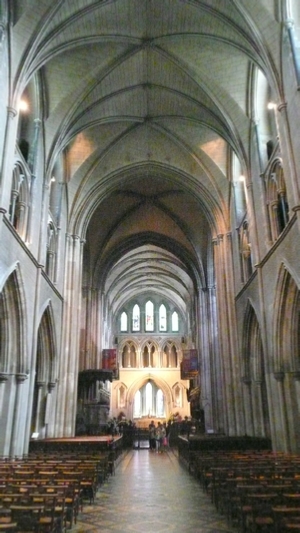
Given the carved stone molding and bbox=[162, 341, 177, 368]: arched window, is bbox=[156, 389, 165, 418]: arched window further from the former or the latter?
the carved stone molding

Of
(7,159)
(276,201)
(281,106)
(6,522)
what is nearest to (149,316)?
(276,201)

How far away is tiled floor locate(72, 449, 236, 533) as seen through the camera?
6.81 metres

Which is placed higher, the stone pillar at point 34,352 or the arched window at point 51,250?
the arched window at point 51,250

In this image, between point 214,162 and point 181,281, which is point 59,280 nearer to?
point 214,162

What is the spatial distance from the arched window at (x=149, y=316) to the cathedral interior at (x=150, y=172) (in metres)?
19.4

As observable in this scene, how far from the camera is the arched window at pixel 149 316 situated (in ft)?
161

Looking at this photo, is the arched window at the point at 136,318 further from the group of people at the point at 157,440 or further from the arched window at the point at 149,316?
the group of people at the point at 157,440

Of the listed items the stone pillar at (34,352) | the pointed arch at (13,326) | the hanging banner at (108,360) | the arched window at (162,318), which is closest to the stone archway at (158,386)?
the arched window at (162,318)

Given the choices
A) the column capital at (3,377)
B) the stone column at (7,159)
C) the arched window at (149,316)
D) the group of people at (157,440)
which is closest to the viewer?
the stone column at (7,159)

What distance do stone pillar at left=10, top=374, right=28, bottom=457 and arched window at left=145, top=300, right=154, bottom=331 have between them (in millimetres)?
35354

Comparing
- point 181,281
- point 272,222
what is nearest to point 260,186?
point 272,222

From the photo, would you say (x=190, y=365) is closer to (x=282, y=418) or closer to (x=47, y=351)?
(x=47, y=351)

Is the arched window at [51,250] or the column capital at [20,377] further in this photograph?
the arched window at [51,250]

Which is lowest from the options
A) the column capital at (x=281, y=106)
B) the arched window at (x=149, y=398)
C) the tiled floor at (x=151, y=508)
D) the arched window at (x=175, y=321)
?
the tiled floor at (x=151, y=508)
